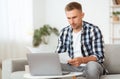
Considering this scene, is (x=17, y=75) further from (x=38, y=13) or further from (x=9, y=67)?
(x=38, y=13)

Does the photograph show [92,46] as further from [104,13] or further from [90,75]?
[104,13]

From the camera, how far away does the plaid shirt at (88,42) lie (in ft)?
8.45

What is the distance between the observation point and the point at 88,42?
8.75ft

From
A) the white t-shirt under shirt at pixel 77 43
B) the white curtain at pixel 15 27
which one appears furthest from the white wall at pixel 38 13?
the white t-shirt under shirt at pixel 77 43

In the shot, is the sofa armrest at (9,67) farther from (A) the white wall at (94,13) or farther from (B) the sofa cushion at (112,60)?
(A) the white wall at (94,13)

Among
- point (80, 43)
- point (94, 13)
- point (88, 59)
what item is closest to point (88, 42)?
point (80, 43)

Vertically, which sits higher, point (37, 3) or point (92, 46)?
point (37, 3)

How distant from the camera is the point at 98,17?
5.04 meters

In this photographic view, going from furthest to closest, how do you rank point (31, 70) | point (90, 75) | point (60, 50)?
point (60, 50)
point (90, 75)
point (31, 70)

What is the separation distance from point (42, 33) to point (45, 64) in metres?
2.94

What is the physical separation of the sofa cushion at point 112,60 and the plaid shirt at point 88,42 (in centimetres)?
41

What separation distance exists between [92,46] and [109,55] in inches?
17.4

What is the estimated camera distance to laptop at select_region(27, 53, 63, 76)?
2.03 metres

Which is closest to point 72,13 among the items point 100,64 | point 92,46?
point 92,46
